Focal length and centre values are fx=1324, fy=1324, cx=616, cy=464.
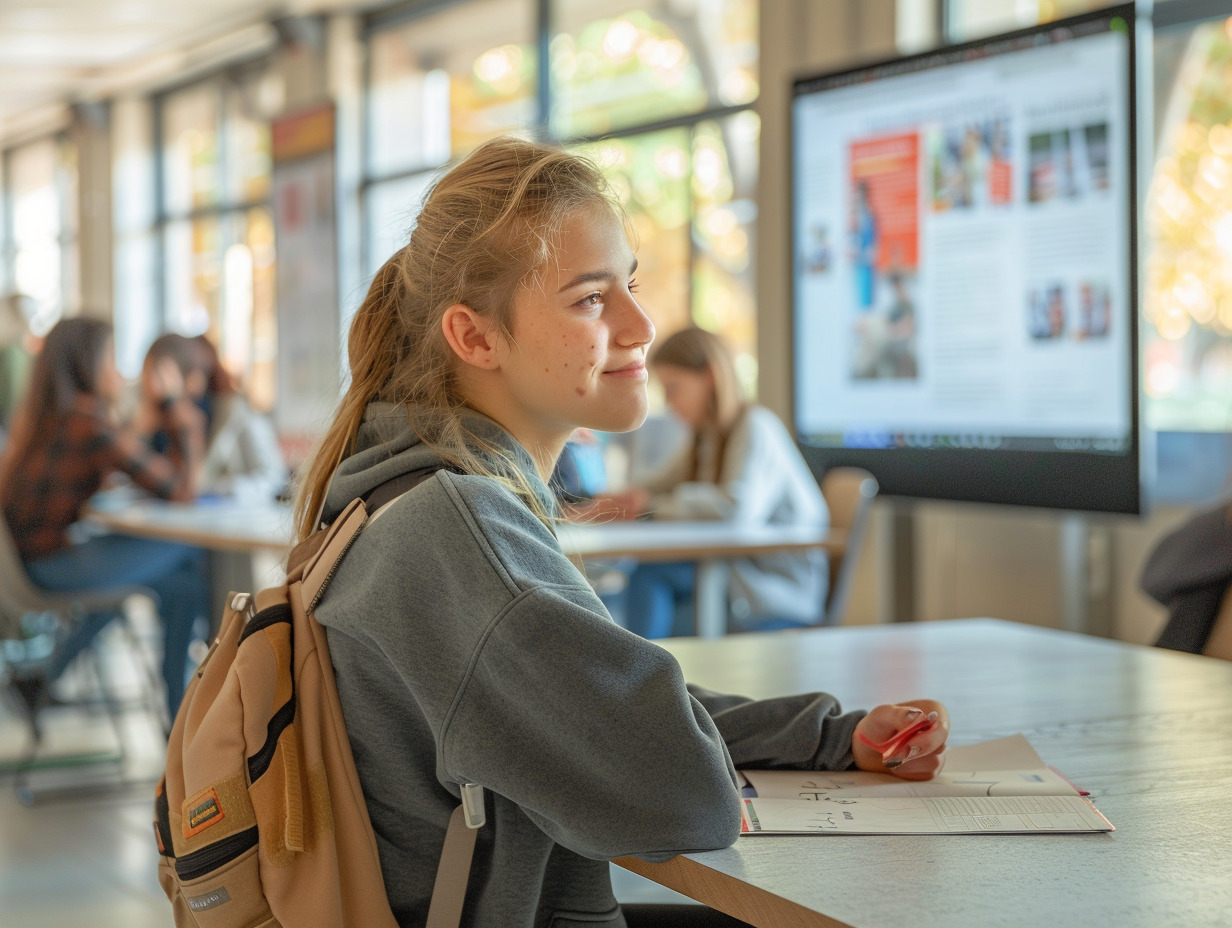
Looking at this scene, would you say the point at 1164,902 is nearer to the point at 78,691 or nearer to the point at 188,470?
the point at 188,470

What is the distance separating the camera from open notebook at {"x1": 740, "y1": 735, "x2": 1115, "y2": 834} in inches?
37.2

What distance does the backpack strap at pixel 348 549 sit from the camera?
0.96 metres

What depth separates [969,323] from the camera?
11.6ft

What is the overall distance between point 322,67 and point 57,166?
16.1ft

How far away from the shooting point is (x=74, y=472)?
392cm

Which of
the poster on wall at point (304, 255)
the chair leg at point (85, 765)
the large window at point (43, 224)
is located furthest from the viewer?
the large window at point (43, 224)

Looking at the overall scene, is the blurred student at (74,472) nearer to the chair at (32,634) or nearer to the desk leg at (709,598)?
the chair at (32,634)

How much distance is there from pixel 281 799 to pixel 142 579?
132 inches

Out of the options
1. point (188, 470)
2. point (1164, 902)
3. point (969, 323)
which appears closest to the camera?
point (1164, 902)

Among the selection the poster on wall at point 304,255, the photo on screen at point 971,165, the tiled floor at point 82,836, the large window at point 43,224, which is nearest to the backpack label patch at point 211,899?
the tiled floor at point 82,836

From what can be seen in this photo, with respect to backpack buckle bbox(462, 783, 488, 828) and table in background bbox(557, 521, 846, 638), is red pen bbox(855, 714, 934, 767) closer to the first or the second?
backpack buckle bbox(462, 783, 488, 828)

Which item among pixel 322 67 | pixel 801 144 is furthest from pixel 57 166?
pixel 801 144

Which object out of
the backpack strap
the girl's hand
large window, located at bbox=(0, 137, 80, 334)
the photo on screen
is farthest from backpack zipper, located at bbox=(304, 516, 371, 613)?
large window, located at bbox=(0, 137, 80, 334)

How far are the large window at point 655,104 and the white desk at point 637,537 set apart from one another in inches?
67.5
